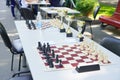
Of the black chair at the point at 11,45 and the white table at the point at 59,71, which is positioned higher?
the white table at the point at 59,71

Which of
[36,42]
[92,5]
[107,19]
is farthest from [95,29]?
[36,42]

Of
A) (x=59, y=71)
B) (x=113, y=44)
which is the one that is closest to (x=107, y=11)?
(x=113, y=44)

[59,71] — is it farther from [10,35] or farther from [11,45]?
[10,35]

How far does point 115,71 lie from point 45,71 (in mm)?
576

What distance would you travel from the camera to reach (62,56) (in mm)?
2229

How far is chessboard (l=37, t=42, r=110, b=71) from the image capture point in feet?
6.50

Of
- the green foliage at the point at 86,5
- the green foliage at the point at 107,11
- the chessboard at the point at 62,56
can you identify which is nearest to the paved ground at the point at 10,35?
the green foliage at the point at 86,5

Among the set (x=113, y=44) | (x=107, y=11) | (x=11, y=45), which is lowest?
(x=107, y=11)

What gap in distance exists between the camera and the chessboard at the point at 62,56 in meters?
1.98

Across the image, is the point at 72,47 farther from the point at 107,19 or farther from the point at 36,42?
the point at 107,19

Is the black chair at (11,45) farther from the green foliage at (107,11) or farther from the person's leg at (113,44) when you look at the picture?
the green foliage at (107,11)

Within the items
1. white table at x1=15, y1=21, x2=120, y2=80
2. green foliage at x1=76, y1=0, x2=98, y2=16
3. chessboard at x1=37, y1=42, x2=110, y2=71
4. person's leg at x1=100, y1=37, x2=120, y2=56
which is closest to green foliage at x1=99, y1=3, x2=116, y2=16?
green foliage at x1=76, y1=0, x2=98, y2=16

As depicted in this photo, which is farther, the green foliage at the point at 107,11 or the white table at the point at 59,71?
the green foliage at the point at 107,11

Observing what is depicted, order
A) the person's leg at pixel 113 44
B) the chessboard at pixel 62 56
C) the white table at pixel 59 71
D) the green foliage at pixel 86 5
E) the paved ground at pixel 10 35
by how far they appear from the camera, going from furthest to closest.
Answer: the green foliage at pixel 86 5 < the paved ground at pixel 10 35 < the person's leg at pixel 113 44 < the chessboard at pixel 62 56 < the white table at pixel 59 71
